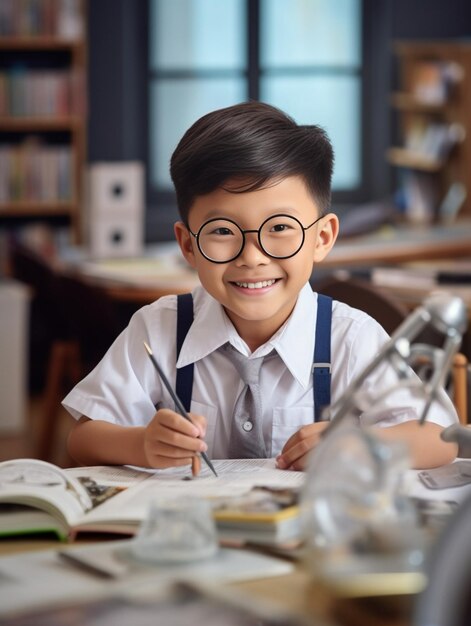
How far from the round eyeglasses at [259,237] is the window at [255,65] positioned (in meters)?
5.78

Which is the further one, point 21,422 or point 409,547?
point 21,422

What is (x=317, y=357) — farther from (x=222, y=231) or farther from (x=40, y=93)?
(x=40, y=93)

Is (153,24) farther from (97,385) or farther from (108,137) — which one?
(97,385)

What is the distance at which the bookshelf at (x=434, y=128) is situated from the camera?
6848 mm

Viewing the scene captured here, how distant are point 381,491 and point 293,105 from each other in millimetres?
6927

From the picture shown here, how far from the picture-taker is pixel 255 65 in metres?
7.43

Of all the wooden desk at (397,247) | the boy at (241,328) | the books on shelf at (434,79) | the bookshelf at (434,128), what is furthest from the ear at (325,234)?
the books on shelf at (434,79)


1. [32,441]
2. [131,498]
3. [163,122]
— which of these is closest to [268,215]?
[131,498]

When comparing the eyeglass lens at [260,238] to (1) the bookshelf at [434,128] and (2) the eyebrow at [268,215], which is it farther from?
(1) the bookshelf at [434,128]

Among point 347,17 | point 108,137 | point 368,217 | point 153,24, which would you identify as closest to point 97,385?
point 368,217

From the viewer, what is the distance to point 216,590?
88 centimetres

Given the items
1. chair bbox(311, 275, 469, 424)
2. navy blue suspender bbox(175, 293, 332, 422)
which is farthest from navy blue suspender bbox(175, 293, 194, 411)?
chair bbox(311, 275, 469, 424)

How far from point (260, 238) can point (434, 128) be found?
6.19 meters

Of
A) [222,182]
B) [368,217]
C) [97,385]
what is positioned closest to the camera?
[222,182]
